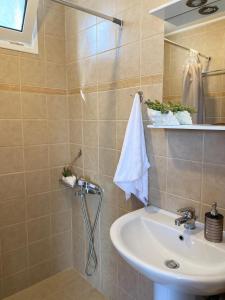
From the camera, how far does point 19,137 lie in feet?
6.39

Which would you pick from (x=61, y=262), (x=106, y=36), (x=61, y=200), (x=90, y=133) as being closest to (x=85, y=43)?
(x=106, y=36)

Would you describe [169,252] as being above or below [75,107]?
below

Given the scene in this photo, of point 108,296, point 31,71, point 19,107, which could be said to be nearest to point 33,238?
point 108,296

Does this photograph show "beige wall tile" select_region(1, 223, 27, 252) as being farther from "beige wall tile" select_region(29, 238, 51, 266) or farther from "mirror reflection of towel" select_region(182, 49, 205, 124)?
"mirror reflection of towel" select_region(182, 49, 205, 124)

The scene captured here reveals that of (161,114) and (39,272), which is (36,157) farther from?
(161,114)

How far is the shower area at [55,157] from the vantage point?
1869mm

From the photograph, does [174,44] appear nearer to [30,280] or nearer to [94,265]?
[94,265]

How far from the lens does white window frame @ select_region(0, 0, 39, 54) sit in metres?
1.80

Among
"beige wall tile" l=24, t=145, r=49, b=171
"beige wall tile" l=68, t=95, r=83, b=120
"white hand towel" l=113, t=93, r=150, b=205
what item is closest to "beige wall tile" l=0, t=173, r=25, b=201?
"beige wall tile" l=24, t=145, r=49, b=171

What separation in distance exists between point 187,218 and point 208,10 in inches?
42.3

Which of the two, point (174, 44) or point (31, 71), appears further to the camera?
point (31, 71)

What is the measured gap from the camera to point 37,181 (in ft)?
6.86

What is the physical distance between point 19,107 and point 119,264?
1.50 meters

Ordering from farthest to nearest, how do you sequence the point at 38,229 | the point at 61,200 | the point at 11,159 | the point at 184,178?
the point at 61,200, the point at 38,229, the point at 11,159, the point at 184,178
